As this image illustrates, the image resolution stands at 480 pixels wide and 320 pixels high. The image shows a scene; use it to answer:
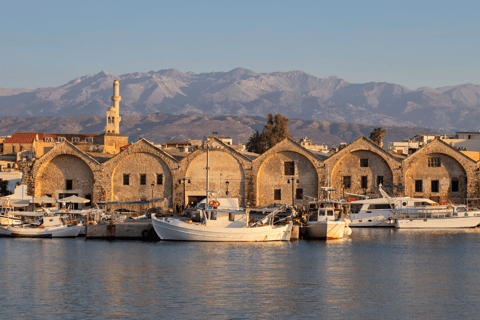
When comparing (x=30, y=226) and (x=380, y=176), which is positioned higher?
(x=380, y=176)

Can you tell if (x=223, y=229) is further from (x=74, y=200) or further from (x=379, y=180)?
(x=379, y=180)

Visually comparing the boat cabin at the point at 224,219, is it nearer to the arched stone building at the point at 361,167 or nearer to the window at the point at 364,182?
the arched stone building at the point at 361,167

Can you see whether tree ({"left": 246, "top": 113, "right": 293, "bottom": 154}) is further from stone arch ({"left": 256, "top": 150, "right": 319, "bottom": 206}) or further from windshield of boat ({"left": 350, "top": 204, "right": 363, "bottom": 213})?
windshield of boat ({"left": 350, "top": 204, "right": 363, "bottom": 213})

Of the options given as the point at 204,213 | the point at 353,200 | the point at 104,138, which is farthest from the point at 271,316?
the point at 104,138

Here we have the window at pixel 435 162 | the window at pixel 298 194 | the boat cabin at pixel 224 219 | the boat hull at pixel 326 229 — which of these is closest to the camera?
the boat cabin at pixel 224 219

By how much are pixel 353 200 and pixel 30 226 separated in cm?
4045

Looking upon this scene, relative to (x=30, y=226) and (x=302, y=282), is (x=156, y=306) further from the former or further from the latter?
(x=30, y=226)

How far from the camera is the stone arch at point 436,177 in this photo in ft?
278

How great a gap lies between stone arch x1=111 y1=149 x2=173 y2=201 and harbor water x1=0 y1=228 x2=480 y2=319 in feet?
80.6

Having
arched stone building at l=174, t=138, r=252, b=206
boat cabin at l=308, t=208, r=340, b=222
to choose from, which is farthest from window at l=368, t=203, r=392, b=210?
arched stone building at l=174, t=138, r=252, b=206

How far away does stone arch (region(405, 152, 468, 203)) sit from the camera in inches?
3337

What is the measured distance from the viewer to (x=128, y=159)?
87.4 meters

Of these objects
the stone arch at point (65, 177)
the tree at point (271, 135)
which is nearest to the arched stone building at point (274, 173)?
the stone arch at point (65, 177)

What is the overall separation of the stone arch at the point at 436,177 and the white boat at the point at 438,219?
6.86 meters
